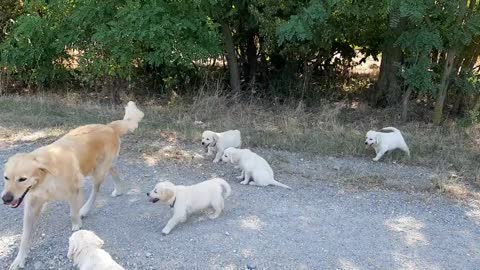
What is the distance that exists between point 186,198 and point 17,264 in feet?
5.31

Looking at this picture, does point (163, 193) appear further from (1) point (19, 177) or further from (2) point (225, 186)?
(1) point (19, 177)

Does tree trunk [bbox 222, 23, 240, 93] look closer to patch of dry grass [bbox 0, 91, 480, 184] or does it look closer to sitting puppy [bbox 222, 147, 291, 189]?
patch of dry grass [bbox 0, 91, 480, 184]

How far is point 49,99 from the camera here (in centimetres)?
1070

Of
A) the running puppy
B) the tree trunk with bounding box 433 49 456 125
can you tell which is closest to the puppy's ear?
the running puppy

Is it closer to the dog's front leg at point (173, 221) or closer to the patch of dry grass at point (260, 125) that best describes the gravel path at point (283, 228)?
the dog's front leg at point (173, 221)

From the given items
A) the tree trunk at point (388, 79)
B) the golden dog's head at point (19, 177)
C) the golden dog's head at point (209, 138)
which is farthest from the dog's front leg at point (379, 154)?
the golden dog's head at point (19, 177)

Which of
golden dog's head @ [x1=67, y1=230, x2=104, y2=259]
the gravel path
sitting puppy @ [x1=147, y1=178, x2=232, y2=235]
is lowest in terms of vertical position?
the gravel path

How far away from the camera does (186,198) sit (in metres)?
5.18

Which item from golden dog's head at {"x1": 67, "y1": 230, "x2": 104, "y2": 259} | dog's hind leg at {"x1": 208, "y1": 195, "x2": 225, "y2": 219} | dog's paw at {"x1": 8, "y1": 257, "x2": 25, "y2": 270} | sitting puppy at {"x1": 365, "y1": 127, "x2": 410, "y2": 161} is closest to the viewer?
golden dog's head at {"x1": 67, "y1": 230, "x2": 104, "y2": 259}

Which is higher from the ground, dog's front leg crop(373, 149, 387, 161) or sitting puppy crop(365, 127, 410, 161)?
sitting puppy crop(365, 127, 410, 161)

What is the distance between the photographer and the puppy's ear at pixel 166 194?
5.08 m

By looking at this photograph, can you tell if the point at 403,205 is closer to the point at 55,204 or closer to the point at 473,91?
the point at 55,204

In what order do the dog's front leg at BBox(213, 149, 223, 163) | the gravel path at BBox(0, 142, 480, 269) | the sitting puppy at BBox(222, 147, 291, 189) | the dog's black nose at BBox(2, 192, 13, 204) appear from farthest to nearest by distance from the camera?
the dog's front leg at BBox(213, 149, 223, 163) → the sitting puppy at BBox(222, 147, 291, 189) → the gravel path at BBox(0, 142, 480, 269) → the dog's black nose at BBox(2, 192, 13, 204)

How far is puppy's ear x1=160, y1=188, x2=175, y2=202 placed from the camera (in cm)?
508
